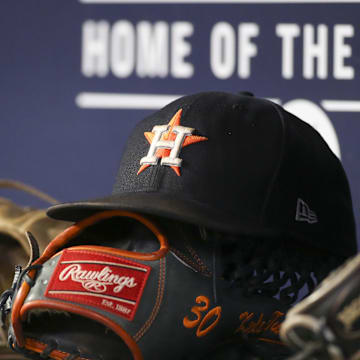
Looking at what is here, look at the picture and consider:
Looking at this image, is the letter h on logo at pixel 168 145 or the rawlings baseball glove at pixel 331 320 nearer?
the rawlings baseball glove at pixel 331 320

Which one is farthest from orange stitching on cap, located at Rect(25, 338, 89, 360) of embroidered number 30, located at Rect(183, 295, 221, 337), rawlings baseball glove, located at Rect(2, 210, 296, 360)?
embroidered number 30, located at Rect(183, 295, 221, 337)

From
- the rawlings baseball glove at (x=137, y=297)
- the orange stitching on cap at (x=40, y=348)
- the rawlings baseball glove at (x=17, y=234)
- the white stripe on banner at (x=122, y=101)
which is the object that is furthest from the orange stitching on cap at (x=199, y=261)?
the white stripe on banner at (x=122, y=101)

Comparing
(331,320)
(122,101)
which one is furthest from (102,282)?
(122,101)

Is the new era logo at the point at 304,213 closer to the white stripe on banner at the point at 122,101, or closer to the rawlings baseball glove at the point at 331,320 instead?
the rawlings baseball glove at the point at 331,320

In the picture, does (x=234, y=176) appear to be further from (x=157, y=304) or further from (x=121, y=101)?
(x=121, y=101)

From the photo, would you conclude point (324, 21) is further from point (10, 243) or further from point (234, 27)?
point (10, 243)

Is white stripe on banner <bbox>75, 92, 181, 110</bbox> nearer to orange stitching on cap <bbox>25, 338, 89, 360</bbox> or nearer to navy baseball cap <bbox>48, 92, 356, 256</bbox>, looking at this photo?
navy baseball cap <bbox>48, 92, 356, 256</bbox>

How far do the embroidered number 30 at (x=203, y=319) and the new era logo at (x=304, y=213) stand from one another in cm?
12

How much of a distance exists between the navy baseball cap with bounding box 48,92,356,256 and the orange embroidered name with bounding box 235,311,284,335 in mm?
91

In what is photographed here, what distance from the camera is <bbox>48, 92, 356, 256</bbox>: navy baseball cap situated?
0.62 meters

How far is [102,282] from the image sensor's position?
0.61 metres

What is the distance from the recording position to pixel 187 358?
2.10 feet

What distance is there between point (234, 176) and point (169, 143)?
7cm

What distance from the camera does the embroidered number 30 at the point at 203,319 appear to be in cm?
63
